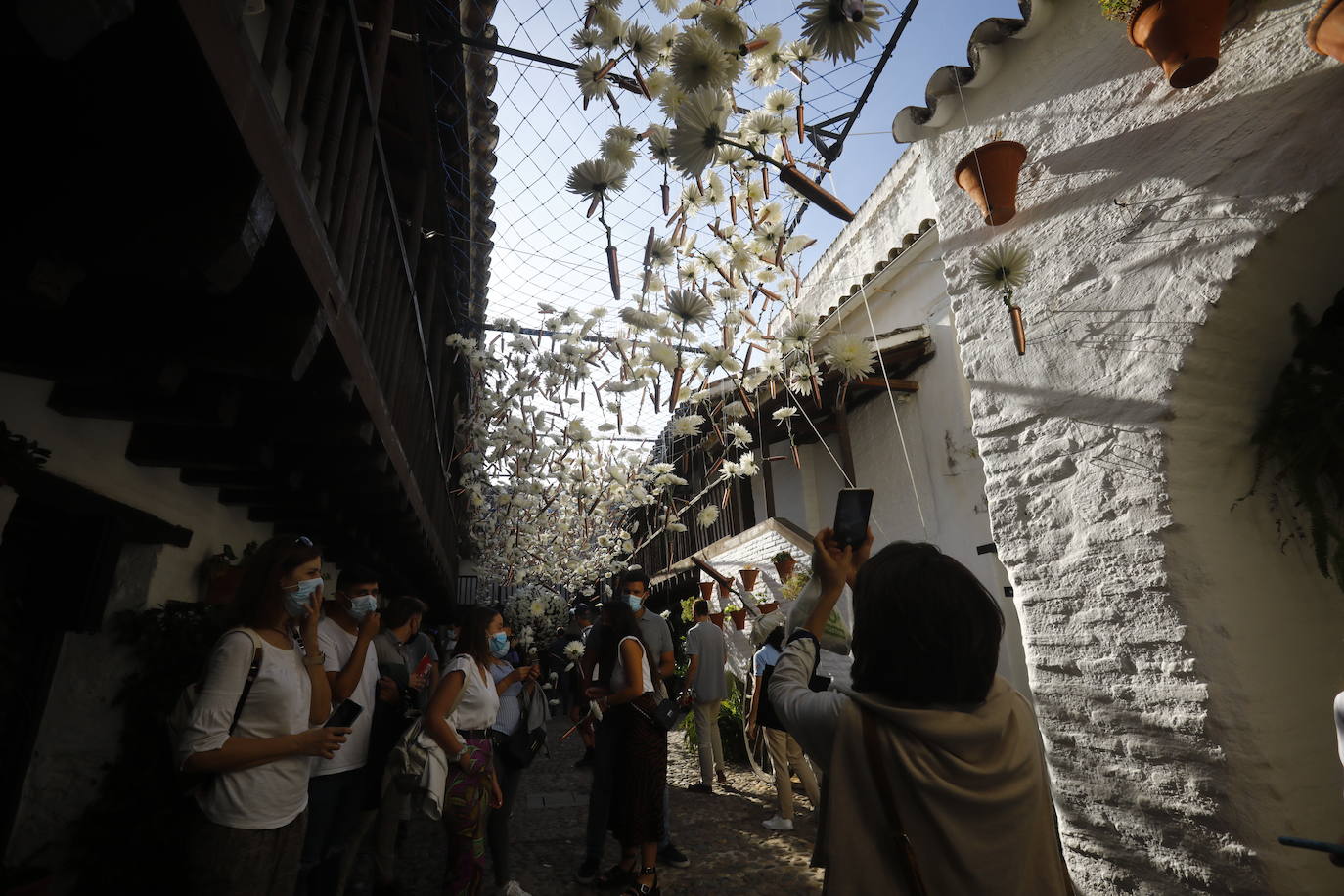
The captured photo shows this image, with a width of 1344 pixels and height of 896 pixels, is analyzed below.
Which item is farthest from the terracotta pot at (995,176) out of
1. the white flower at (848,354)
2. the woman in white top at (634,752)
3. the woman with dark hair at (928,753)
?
the woman in white top at (634,752)

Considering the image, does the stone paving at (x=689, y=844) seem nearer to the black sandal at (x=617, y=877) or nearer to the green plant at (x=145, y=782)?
the black sandal at (x=617, y=877)

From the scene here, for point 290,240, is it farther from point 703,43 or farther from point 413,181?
point 413,181

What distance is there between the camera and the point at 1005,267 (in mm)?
2967

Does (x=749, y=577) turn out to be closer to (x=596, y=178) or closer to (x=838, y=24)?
(x=596, y=178)

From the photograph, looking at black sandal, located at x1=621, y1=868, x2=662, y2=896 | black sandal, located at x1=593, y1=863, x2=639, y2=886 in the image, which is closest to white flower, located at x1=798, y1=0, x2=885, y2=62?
black sandal, located at x1=621, y1=868, x2=662, y2=896

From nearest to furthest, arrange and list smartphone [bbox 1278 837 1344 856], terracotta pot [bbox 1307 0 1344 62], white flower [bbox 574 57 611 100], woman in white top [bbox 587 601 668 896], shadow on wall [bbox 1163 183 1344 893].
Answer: smartphone [bbox 1278 837 1344 856] < terracotta pot [bbox 1307 0 1344 62] < shadow on wall [bbox 1163 183 1344 893] < white flower [bbox 574 57 611 100] < woman in white top [bbox 587 601 668 896]

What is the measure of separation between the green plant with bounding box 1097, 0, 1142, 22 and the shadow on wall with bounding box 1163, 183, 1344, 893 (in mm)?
903

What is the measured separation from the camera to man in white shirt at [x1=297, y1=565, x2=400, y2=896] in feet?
9.41

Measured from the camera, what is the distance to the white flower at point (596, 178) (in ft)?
8.43

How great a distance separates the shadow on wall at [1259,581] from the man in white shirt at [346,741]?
3.35m

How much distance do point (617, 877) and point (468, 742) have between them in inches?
52.9

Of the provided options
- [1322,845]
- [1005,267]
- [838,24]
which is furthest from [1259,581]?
[838,24]

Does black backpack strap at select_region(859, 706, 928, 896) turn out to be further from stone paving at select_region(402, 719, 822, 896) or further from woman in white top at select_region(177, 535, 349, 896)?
stone paving at select_region(402, 719, 822, 896)

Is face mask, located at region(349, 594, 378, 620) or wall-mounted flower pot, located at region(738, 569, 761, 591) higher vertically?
wall-mounted flower pot, located at region(738, 569, 761, 591)
